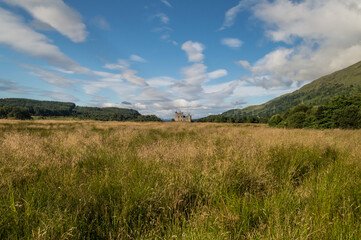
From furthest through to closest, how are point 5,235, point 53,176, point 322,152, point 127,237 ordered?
1. point 322,152
2. point 53,176
3. point 127,237
4. point 5,235

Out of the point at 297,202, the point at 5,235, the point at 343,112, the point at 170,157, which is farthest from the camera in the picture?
the point at 343,112

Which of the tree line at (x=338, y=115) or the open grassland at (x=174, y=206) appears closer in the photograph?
the open grassland at (x=174, y=206)

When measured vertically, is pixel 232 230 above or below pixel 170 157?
below

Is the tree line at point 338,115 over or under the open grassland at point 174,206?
over

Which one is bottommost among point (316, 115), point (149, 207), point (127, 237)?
point (127, 237)

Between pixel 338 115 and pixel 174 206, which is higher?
pixel 338 115

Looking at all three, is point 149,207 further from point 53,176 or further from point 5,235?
point 53,176

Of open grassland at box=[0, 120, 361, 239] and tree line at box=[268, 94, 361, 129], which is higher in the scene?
tree line at box=[268, 94, 361, 129]

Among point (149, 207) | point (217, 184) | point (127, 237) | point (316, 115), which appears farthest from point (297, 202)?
point (316, 115)

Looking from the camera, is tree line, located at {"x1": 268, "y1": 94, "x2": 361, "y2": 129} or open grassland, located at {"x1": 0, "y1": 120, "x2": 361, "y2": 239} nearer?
open grassland, located at {"x1": 0, "y1": 120, "x2": 361, "y2": 239}

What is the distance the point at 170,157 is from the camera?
150 inches

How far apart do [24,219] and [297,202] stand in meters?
3.43

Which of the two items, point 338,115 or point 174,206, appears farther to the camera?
point 338,115

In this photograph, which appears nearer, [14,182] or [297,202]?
[297,202]
